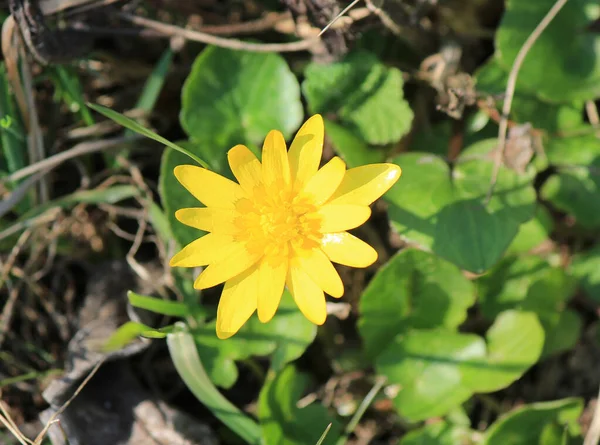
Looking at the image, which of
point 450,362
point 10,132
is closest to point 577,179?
point 450,362

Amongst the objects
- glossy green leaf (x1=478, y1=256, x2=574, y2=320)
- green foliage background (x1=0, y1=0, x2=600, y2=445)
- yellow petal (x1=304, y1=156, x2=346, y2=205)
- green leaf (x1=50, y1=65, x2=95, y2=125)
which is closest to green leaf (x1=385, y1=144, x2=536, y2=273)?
green foliage background (x1=0, y1=0, x2=600, y2=445)

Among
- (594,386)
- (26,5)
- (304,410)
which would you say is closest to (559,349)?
(594,386)

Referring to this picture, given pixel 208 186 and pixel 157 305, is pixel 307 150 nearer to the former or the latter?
pixel 208 186

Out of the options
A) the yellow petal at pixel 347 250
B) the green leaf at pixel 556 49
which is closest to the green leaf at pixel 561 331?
the green leaf at pixel 556 49

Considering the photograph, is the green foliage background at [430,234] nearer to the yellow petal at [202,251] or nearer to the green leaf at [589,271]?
the green leaf at [589,271]

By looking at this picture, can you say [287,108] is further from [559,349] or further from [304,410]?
[559,349]

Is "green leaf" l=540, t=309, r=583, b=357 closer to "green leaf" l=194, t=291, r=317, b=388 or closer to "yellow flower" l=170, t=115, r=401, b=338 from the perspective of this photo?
"green leaf" l=194, t=291, r=317, b=388

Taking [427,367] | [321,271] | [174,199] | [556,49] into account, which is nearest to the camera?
[321,271]
